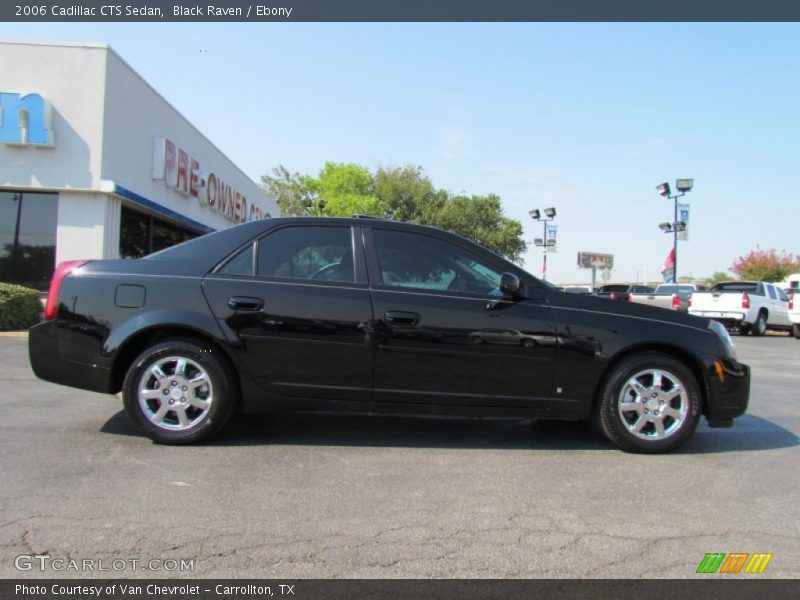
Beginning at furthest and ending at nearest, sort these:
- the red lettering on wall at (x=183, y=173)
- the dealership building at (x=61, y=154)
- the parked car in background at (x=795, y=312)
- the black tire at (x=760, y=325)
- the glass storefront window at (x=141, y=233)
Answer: the black tire at (x=760, y=325), the parked car in background at (x=795, y=312), the red lettering on wall at (x=183, y=173), the glass storefront window at (x=141, y=233), the dealership building at (x=61, y=154)

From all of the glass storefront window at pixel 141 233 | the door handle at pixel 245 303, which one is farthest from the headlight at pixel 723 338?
the glass storefront window at pixel 141 233

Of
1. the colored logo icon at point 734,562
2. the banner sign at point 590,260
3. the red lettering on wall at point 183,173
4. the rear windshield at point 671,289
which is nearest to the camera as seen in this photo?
the colored logo icon at point 734,562

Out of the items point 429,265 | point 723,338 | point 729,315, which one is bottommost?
point 723,338

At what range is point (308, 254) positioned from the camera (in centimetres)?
471

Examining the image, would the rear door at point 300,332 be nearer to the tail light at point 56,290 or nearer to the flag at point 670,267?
the tail light at point 56,290

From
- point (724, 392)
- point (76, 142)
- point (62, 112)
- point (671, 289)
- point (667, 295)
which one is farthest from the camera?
point (671, 289)

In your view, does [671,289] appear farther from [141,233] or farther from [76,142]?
[76,142]

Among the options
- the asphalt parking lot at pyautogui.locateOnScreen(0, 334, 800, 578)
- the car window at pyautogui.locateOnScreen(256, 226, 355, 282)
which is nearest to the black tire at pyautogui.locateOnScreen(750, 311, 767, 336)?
the asphalt parking lot at pyautogui.locateOnScreen(0, 334, 800, 578)

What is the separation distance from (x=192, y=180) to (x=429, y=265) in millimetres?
16295

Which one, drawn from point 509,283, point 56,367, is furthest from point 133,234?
point 509,283

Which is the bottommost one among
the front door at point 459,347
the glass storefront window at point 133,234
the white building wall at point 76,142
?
the front door at point 459,347

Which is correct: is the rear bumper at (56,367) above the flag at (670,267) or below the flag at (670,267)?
below

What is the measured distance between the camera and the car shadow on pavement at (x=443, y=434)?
4.78 meters

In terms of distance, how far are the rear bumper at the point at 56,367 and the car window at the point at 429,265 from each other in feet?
7.14
